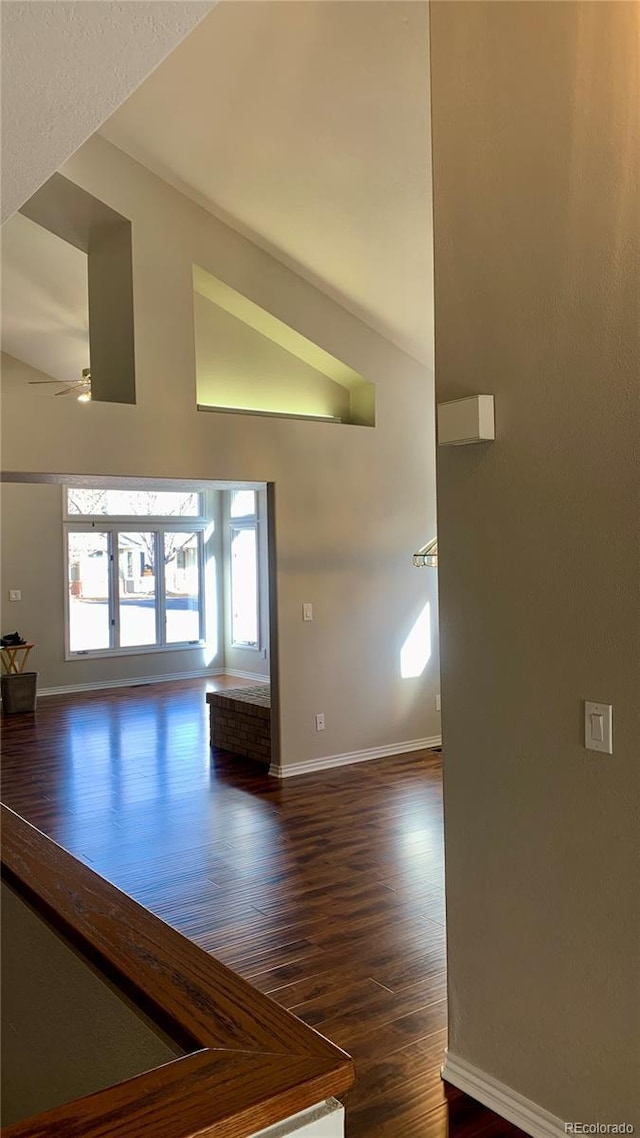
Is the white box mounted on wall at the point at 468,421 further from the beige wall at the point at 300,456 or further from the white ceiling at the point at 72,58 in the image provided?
the beige wall at the point at 300,456

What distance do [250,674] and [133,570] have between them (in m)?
2.03

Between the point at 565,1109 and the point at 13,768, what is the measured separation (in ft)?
17.2

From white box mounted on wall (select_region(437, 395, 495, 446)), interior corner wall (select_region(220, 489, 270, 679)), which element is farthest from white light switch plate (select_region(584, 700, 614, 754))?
interior corner wall (select_region(220, 489, 270, 679))

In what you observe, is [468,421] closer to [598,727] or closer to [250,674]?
[598,727]

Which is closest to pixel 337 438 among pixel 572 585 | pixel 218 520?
pixel 572 585

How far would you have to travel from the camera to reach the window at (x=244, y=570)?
10.6m

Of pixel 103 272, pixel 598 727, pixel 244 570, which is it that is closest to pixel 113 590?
pixel 244 570

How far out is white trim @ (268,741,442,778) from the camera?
6004mm

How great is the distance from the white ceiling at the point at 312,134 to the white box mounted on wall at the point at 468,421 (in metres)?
1.97

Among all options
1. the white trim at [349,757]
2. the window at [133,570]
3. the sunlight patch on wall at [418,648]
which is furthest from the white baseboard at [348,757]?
the window at [133,570]

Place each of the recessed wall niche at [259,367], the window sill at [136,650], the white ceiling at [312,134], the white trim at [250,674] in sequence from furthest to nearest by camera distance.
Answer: the white trim at [250,674]
the window sill at [136,650]
the recessed wall niche at [259,367]
the white ceiling at [312,134]

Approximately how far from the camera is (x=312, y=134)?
13.9ft

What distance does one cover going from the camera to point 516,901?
2.36 m

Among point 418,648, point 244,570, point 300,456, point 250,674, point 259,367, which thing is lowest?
point 250,674
